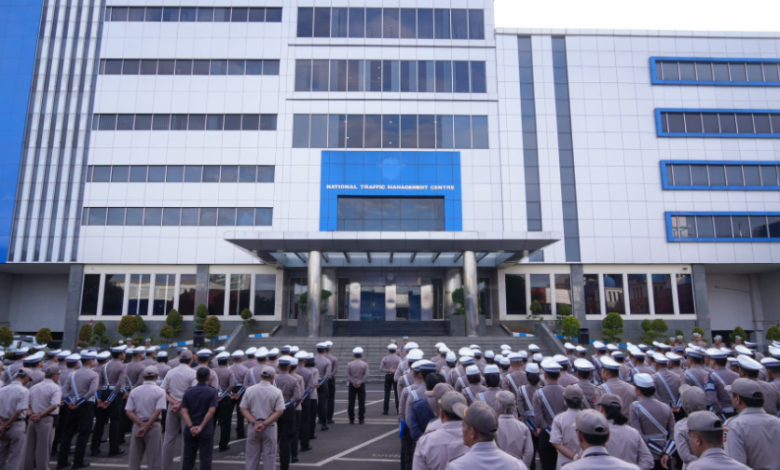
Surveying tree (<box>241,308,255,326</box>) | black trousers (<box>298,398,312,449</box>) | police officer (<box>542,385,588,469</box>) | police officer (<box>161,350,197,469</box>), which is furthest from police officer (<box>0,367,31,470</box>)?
tree (<box>241,308,255,326</box>)

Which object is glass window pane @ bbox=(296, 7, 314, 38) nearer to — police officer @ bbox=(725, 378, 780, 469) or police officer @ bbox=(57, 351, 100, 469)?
police officer @ bbox=(57, 351, 100, 469)

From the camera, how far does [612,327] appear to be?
92.7 ft

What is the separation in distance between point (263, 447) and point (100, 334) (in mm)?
25657

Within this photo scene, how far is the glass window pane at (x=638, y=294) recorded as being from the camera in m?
31.0

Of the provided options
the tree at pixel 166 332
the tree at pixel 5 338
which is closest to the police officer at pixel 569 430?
the tree at pixel 166 332

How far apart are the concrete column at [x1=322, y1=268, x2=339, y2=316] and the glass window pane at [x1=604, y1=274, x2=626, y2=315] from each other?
17557 mm

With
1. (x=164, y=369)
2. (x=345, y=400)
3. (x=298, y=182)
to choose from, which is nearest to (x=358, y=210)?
(x=298, y=182)

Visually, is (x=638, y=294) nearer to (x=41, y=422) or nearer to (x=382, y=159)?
(x=382, y=159)

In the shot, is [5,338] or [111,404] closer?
[111,404]

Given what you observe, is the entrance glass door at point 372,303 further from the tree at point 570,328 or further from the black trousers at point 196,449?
the black trousers at point 196,449

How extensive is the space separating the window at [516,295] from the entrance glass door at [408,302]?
5.95m

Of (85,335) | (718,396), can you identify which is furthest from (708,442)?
(85,335)

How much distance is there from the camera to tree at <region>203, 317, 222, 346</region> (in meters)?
27.8

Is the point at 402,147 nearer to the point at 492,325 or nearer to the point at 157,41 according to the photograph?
the point at 492,325
